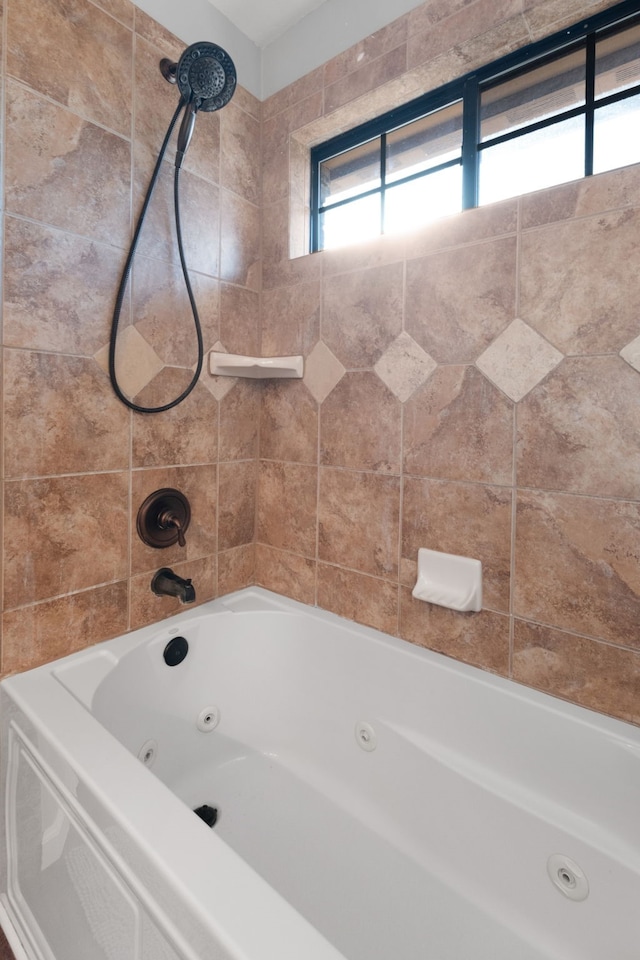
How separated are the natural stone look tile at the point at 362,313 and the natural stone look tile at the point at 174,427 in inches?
18.8

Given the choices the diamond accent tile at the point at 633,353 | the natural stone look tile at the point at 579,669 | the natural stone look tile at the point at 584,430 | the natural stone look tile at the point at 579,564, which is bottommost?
the natural stone look tile at the point at 579,669

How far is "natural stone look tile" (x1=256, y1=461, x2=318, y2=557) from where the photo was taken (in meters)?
1.62

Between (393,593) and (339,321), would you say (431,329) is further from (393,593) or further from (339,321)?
(393,593)

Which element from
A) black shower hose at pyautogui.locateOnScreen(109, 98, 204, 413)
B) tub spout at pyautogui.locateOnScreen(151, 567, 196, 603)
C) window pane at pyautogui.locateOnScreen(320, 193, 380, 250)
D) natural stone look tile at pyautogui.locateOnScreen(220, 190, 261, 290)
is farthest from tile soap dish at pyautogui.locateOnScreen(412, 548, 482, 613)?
natural stone look tile at pyautogui.locateOnScreen(220, 190, 261, 290)

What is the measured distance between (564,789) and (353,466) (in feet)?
3.18

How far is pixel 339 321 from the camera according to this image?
1499 mm

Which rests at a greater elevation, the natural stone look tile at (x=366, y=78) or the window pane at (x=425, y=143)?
the natural stone look tile at (x=366, y=78)

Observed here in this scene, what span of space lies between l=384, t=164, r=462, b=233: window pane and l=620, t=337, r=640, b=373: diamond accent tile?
0.64 m

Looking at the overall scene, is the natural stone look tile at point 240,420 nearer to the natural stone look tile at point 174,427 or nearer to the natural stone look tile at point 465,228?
the natural stone look tile at point 174,427

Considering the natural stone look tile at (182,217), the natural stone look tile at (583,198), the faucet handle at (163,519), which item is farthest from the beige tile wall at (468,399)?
the faucet handle at (163,519)

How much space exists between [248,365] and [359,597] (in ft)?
2.81

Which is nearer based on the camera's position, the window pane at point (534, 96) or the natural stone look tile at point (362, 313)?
the window pane at point (534, 96)

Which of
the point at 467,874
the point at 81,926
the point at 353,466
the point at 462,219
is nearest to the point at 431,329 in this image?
the point at 462,219

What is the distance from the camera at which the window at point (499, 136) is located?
1.14 m
